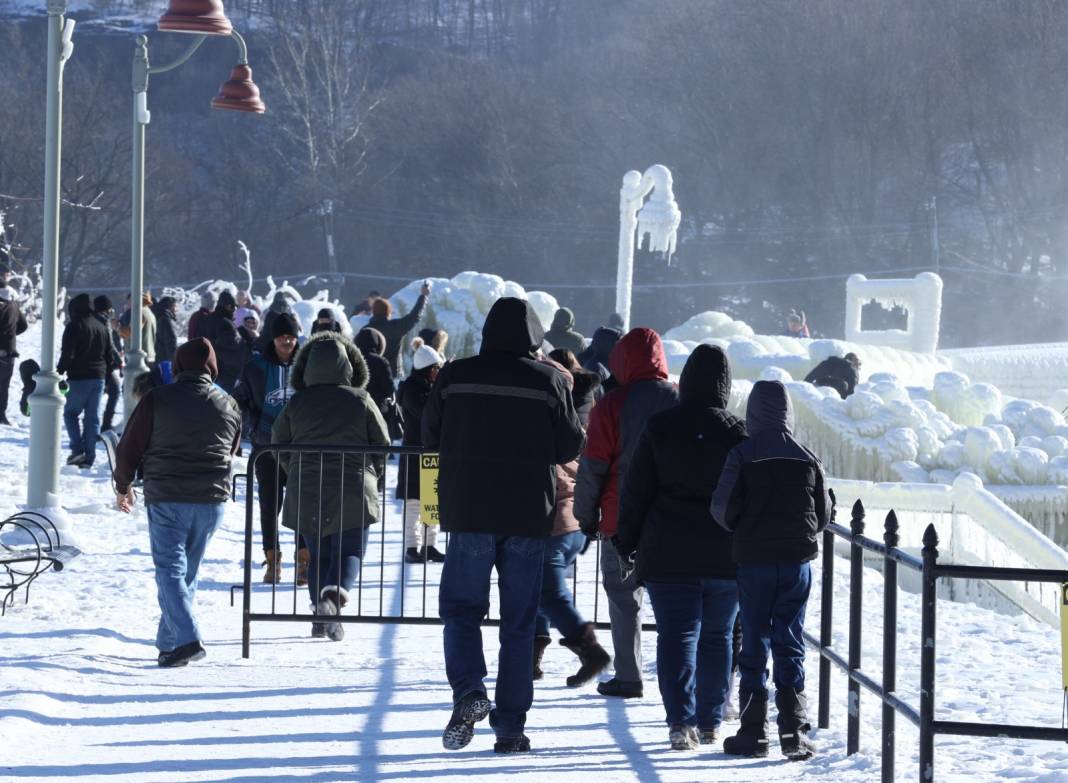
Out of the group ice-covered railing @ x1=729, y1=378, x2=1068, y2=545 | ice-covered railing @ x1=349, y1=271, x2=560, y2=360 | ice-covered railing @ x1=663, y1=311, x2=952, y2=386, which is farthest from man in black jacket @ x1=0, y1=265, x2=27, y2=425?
ice-covered railing @ x1=729, y1=378, x2=1068, y2=545

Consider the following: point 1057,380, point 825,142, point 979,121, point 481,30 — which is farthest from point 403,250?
point 1057,380

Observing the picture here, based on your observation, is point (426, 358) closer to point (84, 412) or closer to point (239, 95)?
point (239, 95)

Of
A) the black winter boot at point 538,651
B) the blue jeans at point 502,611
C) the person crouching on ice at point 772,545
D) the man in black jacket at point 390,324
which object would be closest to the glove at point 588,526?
the blue jeans at point 502,611

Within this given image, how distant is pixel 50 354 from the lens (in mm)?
12336

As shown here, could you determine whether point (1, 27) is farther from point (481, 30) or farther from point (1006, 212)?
point (1006, 212)

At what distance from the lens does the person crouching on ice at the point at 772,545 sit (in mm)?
6180

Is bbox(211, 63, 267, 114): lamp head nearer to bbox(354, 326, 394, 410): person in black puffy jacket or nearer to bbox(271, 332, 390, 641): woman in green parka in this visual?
bbox(354, 326, 394, 410): person in black puffy jacket

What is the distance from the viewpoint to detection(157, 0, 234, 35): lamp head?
12.2 metres

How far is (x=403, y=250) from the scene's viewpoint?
214 feet

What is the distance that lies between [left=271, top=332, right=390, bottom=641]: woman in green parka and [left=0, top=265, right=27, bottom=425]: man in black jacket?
9.95 metres

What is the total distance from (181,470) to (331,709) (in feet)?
4.71

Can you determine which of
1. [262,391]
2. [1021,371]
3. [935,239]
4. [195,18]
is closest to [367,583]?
[262,391]

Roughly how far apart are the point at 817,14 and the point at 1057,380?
132ft

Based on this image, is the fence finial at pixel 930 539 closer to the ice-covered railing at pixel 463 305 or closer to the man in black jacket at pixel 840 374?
the man in black jacket at pixel 840 374
